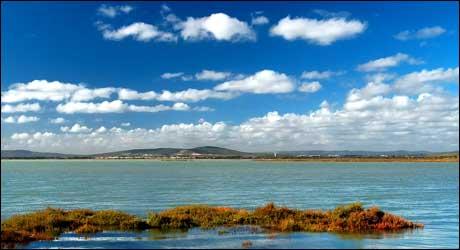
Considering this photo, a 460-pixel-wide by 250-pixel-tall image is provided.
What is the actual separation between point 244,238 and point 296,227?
6.28 m

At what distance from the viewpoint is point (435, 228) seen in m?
49.6

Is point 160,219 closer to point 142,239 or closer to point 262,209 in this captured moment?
point 142,239

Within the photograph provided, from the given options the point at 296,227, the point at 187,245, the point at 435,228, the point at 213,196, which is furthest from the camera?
the point at 213,196

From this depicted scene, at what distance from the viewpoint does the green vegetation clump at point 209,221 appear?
4516 centimetres

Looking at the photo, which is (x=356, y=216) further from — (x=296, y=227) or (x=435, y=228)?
(x=435, y=228)

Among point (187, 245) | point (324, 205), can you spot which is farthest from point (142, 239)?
point (324, 205)

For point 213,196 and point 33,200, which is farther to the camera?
point 213,196

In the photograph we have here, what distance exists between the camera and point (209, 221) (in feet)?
159

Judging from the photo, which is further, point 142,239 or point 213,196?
point 213,196

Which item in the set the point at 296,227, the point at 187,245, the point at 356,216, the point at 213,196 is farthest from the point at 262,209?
the point at 213,196

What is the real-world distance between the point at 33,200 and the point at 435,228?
5987 cm

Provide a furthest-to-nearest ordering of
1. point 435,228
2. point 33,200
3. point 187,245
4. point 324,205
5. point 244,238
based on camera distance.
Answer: point 33,200 < point 324,205 < point 435,228 < point 244,238 < point 187,245

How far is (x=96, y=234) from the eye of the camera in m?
43.4

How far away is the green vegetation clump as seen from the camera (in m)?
45.2
